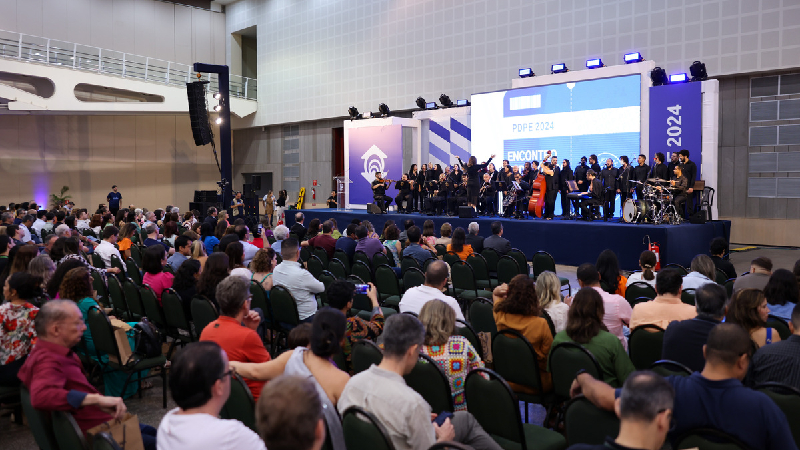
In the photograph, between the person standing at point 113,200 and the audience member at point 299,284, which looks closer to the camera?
the audience member at point 299,284

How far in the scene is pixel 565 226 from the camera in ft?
35.0

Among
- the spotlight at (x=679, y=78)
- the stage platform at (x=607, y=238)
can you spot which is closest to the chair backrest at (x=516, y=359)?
the stage platform at (x=607, y=238)

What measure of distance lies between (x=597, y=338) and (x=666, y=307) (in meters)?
0.89

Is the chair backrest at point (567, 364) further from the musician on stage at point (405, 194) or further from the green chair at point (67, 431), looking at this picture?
the musician on stage at point (405, 194)

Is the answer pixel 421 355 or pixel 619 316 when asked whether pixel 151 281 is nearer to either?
pixel 421 355

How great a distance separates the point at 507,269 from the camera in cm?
671

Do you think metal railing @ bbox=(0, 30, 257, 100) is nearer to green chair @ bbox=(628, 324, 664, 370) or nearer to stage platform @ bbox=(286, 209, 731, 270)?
stage platform @ bbox=(286, 209, 731, 270)

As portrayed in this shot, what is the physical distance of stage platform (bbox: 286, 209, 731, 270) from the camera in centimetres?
947

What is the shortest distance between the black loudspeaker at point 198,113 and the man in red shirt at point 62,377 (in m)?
15.2

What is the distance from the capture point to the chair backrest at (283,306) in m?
4.80

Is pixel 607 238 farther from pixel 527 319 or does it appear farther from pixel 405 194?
pixel 527 319

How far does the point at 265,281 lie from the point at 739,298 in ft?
11.7

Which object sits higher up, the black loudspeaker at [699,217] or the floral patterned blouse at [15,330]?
the black loudspeaker at [699,217]

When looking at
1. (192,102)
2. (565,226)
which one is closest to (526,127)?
(565,226)
